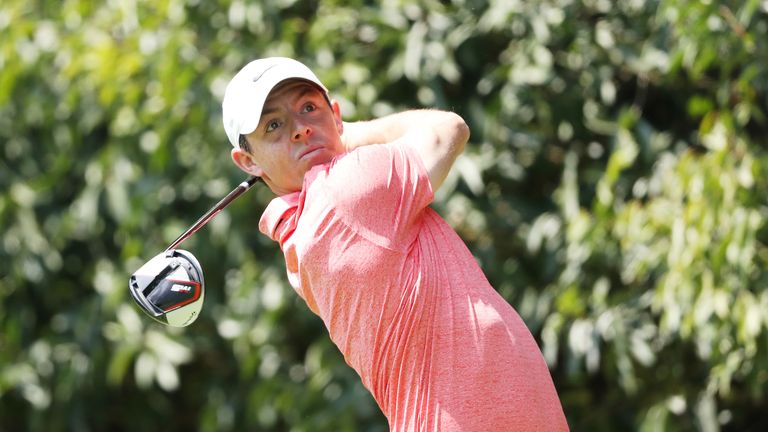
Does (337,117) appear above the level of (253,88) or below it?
below

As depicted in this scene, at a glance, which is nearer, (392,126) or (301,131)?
(301,131)

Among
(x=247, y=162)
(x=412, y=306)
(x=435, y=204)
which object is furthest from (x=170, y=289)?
(x=435, y=204)

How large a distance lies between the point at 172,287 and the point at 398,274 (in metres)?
0.48

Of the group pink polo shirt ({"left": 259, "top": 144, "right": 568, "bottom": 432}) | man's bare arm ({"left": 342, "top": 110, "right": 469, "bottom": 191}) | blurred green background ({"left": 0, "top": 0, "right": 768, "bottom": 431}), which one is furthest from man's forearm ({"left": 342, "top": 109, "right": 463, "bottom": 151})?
blurred green background ({"left": 0, "top": 0, "right": 768, "bottom": 431})

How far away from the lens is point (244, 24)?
5293mm

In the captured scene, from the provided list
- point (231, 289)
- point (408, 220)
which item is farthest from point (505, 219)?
point (408, 220)

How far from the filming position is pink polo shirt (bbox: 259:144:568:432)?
2.23 m

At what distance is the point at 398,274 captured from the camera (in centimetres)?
225

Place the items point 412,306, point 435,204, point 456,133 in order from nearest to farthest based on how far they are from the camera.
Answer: point 412,306 < point 456,133 < point 435,204

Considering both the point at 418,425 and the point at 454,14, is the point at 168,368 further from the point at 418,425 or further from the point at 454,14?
the point at 418,425

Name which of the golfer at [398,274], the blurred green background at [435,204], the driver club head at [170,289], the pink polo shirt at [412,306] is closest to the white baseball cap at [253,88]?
the golfer at [398,274]

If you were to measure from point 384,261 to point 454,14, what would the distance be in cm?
295

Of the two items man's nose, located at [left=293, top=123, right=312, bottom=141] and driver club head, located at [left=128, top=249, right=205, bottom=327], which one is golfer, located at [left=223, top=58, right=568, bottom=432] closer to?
man's nose, located at [left=293, top=123, right=312, bottom=141]

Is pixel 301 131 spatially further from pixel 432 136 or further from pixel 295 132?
pixel 432 136
